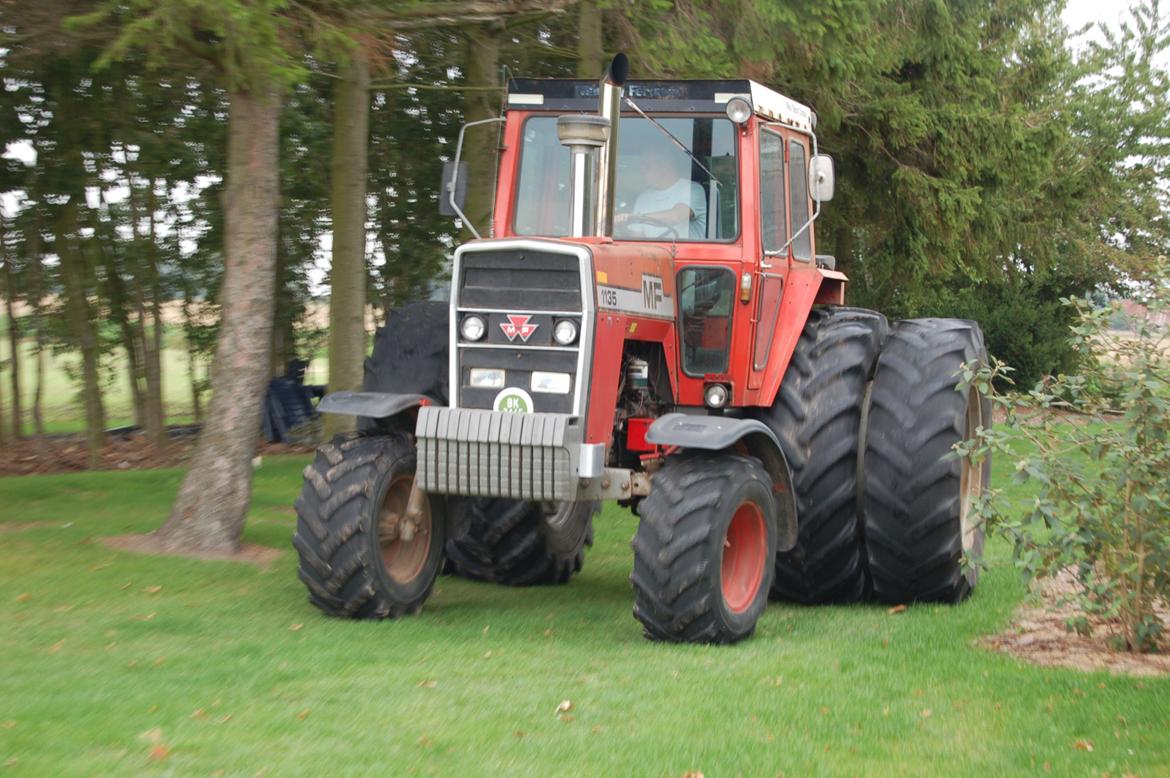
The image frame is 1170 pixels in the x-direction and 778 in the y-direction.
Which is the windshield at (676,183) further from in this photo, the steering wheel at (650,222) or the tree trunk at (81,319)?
the tree trunk at (81,319)

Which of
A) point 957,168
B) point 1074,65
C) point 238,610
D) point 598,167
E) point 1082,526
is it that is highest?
point 1074,65

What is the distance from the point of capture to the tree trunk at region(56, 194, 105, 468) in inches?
632

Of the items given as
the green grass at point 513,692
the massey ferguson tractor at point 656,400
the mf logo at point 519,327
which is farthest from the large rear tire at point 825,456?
the mf logo at point 519,327

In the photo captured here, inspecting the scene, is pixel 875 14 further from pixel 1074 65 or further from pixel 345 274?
pixel 1074 65

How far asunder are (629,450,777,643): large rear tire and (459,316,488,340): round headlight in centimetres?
123

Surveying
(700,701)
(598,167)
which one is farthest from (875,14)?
(700,701)

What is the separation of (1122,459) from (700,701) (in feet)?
8.18

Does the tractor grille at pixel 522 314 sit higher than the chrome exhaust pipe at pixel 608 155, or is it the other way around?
the chrome exhaust pipe at pixel 608 155

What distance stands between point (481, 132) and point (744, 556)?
25.1 ft

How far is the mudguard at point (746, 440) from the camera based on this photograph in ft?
24.0

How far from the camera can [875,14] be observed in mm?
14750

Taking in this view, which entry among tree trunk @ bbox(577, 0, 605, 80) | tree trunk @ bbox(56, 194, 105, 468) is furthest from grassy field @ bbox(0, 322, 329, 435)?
tree trunk @ bbox(577, 0, 605, 80)

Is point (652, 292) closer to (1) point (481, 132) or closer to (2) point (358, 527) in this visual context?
(2) point (358, 527)

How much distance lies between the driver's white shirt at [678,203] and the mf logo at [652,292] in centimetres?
50
